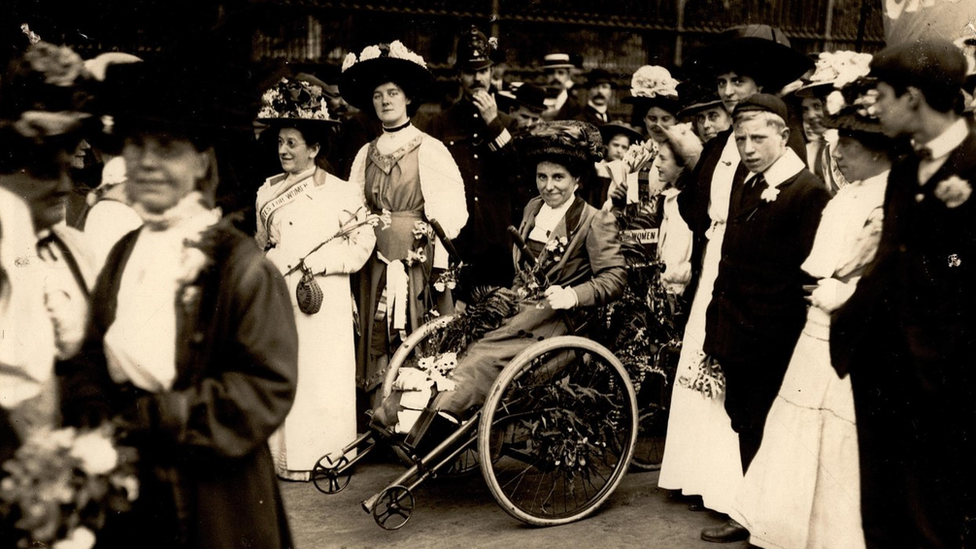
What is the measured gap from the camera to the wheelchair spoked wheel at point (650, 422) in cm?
522

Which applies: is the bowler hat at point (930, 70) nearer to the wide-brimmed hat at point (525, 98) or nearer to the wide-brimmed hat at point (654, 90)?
the wide-brimmed hat at point (654, 90)

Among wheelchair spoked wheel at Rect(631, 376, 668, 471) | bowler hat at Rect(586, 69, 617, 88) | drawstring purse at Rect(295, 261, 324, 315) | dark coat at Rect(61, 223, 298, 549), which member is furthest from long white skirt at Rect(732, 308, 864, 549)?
bowler hat at Rect(586, 69, 617, 88)

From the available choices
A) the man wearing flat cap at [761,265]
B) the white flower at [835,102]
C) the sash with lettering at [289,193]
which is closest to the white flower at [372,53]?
the sash with lettering at [289,193]

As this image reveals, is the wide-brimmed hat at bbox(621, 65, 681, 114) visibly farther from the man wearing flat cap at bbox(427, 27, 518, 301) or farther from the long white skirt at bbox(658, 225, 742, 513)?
the long white skirt at bbox(658, 225, 742, 513)

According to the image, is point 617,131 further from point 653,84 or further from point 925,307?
point 925,307

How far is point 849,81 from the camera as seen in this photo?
3619 millimetres

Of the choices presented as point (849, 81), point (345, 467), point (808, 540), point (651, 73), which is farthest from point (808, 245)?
point (651, 73)

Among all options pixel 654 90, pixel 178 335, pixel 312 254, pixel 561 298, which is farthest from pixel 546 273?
pixel 178 335

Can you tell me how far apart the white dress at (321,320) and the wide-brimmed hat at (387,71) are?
825 millimetres

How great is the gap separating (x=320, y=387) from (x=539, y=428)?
1.31 metres

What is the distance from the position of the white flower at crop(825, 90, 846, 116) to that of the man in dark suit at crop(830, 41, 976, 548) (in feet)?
0.55

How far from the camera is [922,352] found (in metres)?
3.35

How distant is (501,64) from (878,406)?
4046mm

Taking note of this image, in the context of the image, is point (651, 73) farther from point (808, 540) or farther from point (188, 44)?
point (188, 44)
